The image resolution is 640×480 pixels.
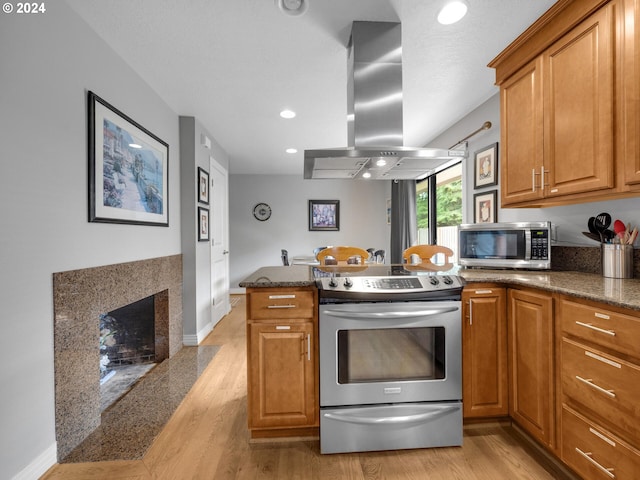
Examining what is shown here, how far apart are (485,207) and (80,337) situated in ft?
11.2

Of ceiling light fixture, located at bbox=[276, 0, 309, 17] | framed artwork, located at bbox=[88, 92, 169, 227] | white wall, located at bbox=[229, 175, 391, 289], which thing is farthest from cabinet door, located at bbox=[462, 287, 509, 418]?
white wall, located at bbox=[229, 175, 391, 289]

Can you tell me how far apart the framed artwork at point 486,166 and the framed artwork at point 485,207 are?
102 millimetres

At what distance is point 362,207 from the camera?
6566 mm

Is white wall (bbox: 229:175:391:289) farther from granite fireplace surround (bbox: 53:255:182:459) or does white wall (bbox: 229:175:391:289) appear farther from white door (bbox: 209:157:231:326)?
granite fireplace surround (bbox: 53:255:182:459)

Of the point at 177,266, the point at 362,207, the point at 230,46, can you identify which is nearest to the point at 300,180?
the point at 362,207

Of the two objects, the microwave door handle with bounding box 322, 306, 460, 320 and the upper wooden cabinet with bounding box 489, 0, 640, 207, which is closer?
the upper wooden cabinet with bounding box 489, 0, 640, 207

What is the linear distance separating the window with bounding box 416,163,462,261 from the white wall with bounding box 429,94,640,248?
348 millimetres

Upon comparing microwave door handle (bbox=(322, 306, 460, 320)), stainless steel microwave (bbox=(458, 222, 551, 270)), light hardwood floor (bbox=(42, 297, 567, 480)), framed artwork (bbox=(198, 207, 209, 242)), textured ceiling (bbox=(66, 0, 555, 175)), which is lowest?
light hardwood floor (bbox=(42, 297, 567, 480))

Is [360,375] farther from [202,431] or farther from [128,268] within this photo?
[128,268]

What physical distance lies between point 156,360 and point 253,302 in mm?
1997

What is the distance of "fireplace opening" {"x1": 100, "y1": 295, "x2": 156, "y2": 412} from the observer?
2.65 meters

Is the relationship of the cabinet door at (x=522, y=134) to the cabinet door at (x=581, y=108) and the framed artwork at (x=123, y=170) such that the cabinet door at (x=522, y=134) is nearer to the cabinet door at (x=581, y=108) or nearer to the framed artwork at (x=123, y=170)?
the cabinet door at (x=581, y=108)

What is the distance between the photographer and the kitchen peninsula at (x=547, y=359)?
1.19 metres

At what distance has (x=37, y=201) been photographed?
1.52 meters
